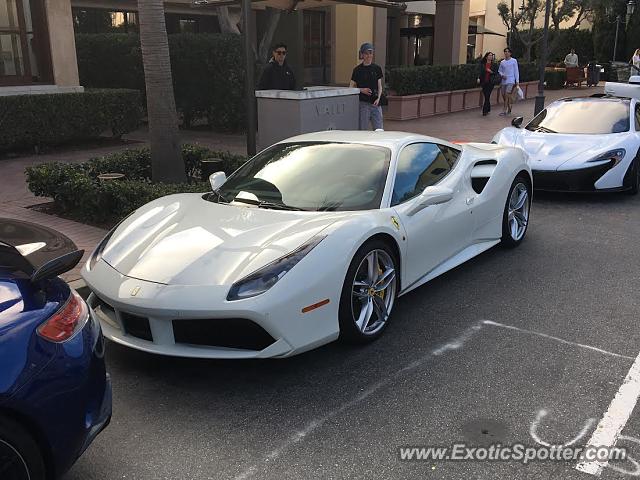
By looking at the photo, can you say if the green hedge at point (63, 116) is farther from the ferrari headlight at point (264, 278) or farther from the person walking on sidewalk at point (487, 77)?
the person walking on sidewalk at point (487, 77)

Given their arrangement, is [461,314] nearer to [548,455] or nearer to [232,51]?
[548,455]

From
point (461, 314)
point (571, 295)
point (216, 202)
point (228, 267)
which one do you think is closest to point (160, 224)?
point (216, 202)

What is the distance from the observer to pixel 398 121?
53.4 ft

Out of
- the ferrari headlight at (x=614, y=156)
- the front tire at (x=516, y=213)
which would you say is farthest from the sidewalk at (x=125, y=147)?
the ferrari headlight at (x=614, y=156)

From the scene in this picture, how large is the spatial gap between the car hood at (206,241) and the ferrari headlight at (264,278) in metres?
0.04

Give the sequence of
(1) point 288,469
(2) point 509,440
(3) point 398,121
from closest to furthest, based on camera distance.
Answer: (1) point 288,469
(2) point 509,440
(3) point 398,121

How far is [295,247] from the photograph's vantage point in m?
3.57

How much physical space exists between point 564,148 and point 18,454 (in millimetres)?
7492

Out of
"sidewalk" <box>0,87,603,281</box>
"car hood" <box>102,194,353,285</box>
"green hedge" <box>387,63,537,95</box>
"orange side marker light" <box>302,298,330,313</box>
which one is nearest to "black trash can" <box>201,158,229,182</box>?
"sidewalk" <box>0,87,603,281</box>

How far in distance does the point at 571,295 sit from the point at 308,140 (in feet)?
8.03

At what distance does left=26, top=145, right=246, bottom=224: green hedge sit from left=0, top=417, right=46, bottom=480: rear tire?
4.32m

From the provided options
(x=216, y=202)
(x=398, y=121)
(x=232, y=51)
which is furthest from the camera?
(x=398, y=121)

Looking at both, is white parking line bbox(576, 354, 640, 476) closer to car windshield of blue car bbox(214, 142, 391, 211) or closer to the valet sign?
car windshield of blue car bbox(214, 142, 391, 211)

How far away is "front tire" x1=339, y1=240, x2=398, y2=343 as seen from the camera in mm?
3744
